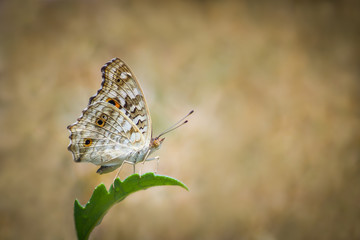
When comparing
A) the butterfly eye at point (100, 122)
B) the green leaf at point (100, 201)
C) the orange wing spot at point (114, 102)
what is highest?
the orange wing spot at point (114, 102)

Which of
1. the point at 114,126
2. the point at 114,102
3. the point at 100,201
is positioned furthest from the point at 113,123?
the point at 100,201

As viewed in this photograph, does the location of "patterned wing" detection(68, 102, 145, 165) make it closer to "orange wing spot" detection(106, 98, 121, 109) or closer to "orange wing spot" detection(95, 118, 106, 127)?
"orange wing spot" detection(95, 118, 106, 127)

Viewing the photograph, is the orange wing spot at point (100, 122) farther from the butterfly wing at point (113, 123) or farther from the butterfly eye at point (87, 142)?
the butterfly eye at point (87, 142)

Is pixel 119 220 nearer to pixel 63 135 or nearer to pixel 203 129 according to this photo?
pixel 63 135

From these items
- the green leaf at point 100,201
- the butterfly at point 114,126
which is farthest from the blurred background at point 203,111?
the green leaf at point 100,201

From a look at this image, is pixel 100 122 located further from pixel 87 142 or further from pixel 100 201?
pixel 100 201

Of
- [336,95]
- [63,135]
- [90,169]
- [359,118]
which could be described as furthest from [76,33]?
[359,118]

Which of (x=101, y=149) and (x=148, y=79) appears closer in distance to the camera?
→ (x=101, y=149)
